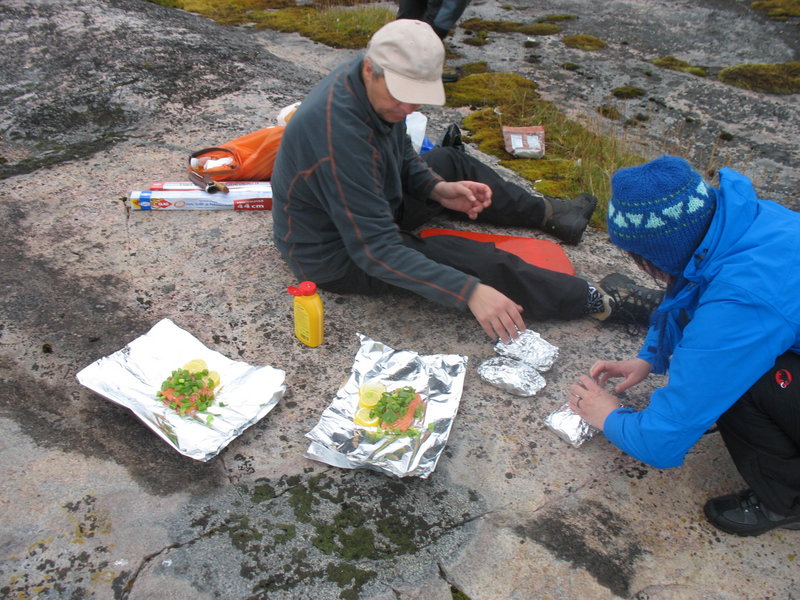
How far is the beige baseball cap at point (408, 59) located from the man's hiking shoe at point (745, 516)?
5.62 feet

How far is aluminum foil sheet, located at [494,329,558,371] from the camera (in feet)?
8.37

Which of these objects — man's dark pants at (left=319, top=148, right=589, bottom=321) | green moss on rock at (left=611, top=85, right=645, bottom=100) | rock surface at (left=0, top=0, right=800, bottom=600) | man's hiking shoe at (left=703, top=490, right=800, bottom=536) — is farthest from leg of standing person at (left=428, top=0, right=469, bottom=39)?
man's hiking shoe at (left=703, top=490, right=800, bottom=536)

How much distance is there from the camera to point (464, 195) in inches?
116

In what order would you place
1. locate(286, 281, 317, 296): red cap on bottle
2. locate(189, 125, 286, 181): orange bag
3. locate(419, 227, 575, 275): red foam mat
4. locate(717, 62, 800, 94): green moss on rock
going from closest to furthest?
locate(286, 281, 317, 296): red cap on bottle < locate(419, 227, 575, 275): red foam mat < locate(189, 125, 286, 181): orange bag < locate(717, 62, 800, 94): green moss on rock

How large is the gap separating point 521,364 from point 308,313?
36.6 inches

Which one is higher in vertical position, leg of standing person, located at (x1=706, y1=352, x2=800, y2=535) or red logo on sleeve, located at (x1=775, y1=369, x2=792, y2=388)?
red logo on sleeve, located at (x1=775, y1=369, x2=792, y2=388)

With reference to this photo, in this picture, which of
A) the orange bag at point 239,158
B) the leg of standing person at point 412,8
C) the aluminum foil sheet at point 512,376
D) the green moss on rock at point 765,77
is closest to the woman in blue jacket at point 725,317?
the aluminum foil sheet at point 512,376

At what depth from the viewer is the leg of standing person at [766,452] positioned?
1787mm

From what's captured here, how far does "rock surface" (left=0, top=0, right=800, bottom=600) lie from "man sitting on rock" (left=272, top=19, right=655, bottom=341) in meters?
0.22

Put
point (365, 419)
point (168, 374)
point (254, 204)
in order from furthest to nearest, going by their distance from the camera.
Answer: point (254, 204) < point (168, 374) < point (365, 419)

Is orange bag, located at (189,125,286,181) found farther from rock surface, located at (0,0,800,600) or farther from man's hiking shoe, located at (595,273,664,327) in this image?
man's hiking shoe, located at (595,273,664,327)

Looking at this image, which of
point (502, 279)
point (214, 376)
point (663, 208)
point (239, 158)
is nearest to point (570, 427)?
point (502, 279)

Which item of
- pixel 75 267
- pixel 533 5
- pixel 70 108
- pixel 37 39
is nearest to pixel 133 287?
pixel 75 267

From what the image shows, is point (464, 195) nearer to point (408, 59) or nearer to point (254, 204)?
point (408, 59)
